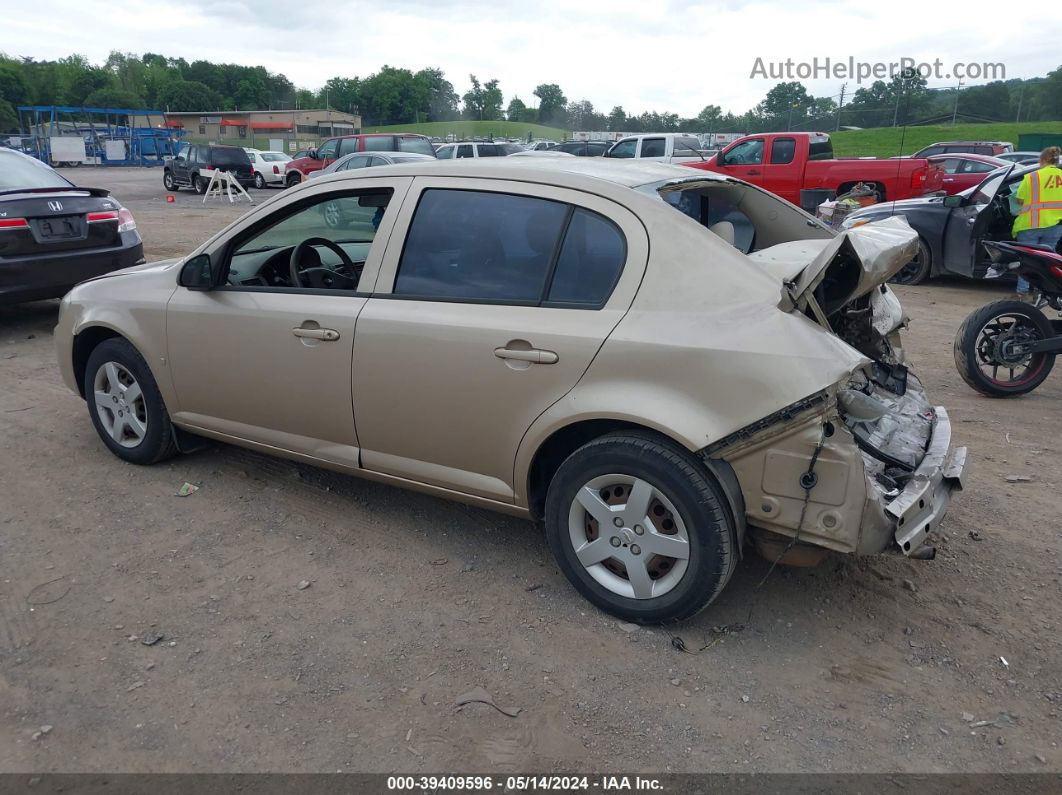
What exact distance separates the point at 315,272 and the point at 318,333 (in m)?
0.67

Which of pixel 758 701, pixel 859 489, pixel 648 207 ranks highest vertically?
pixel 648 207

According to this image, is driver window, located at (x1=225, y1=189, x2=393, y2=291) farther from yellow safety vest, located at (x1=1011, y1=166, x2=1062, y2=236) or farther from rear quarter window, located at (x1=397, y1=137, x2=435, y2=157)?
rear quarter window, located at (x1=397, y1=137, x2=435, y2=157)

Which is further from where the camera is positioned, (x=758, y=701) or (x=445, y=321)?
(x=445, y=321)

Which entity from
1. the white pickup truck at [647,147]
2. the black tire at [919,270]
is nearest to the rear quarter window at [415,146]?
the white pickup truck at [647,147]

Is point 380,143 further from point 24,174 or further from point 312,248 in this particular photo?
point 312,248

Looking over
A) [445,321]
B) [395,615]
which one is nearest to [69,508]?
[395,615]

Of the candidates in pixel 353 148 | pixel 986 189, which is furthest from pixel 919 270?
pixel 353 148

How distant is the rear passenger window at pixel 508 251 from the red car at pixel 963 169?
17139 mm

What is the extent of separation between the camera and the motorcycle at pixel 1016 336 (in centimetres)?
593

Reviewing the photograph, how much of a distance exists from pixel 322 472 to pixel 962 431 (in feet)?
13.3

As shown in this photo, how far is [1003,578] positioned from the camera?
3.55 metres

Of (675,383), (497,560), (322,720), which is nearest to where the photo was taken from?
(322,720)

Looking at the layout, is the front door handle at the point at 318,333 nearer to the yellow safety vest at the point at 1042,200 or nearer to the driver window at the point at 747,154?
Result: the yellow safety vest at the point at 1042,200

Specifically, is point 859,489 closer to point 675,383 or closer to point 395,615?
point 675,383
